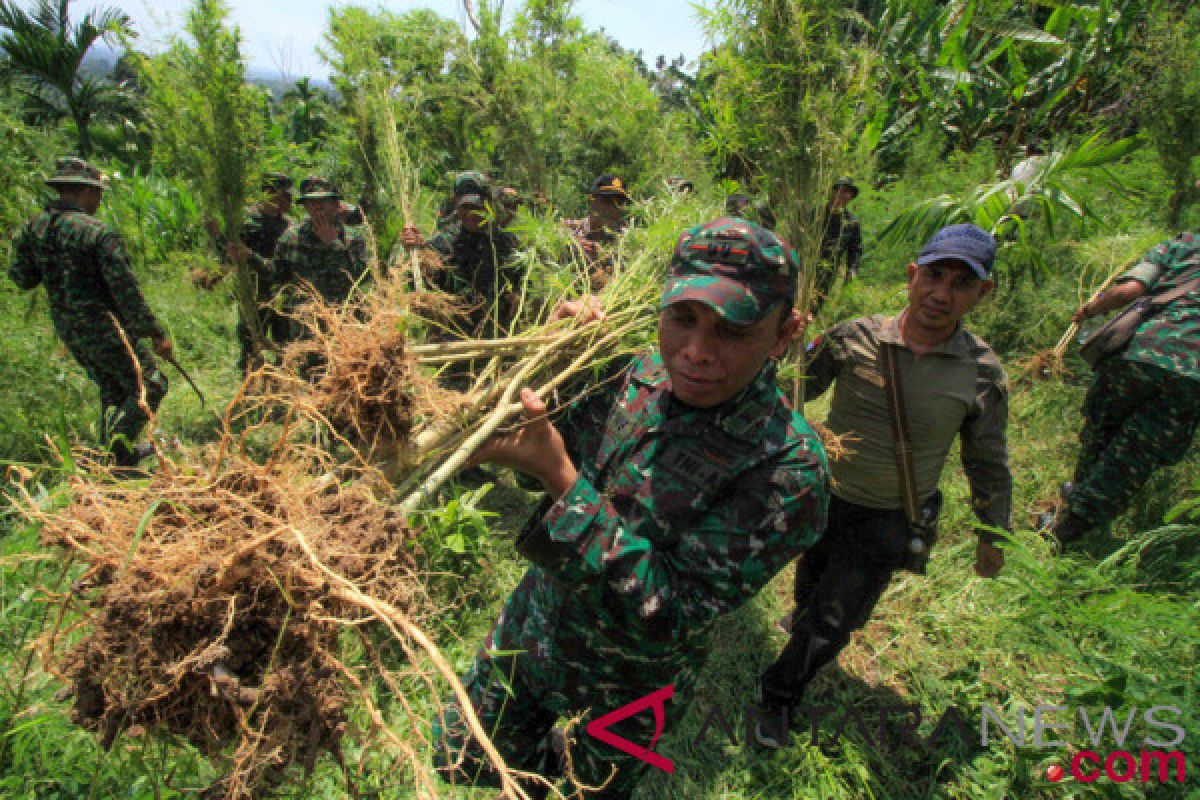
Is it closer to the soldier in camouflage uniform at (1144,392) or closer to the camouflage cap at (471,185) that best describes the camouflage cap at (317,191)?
the camouflage cap at (471,185)

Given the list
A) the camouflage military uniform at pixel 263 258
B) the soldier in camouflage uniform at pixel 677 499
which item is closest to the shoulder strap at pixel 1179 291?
the soldier in camouflage uniform at pixel 677 499

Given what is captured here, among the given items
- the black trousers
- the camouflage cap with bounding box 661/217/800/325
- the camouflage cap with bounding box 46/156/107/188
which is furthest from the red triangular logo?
the camouflage cap with bounding box 46/156/107/188

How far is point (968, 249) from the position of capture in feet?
6.70

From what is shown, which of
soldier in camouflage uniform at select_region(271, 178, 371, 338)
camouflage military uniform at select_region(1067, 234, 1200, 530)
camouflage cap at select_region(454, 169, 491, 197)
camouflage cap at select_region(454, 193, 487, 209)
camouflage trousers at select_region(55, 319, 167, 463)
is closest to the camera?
camouflage military uniform at select_region(1067, 234, 1200, 530)

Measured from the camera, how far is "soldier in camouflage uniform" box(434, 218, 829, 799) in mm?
1287

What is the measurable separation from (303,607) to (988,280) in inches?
94.6

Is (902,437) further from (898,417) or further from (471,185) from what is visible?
(471,185)

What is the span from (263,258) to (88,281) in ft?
5.43

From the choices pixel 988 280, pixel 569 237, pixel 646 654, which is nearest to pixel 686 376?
pixel 646 654

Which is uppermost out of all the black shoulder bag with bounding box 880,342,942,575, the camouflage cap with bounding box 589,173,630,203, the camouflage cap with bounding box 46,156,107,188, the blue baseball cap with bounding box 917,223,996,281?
the camouflage cap with bounding box 46,156,107,188

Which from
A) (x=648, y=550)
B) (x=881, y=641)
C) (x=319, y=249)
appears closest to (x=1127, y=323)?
(x=881, y=641)

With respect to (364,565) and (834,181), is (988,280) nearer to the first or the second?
(834,181)

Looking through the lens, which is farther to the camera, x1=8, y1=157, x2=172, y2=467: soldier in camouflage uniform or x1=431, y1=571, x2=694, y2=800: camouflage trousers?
x1=8, y1=157, x2=172, y2=467: soldier in camouflage uniform

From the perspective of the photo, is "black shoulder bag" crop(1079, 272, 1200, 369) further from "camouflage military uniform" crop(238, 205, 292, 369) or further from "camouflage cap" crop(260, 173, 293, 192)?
"camouflage cap" crop(260, 173, 293, 192)
